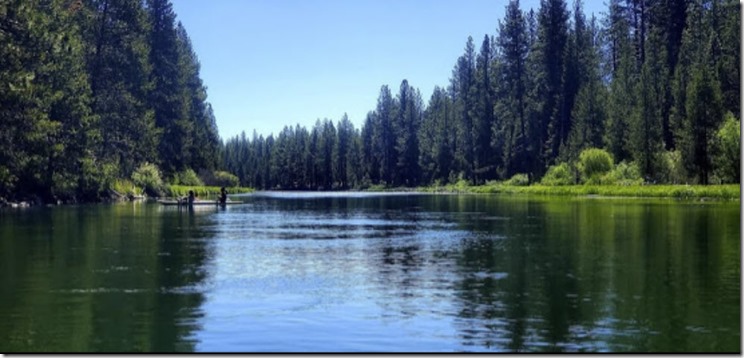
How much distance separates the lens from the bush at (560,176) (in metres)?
110

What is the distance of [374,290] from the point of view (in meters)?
21.5

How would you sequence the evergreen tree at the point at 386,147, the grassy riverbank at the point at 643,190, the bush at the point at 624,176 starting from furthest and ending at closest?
the evergreen tree at the point at 386,147 → the bush at the point at 624,176 → the grassy riverbank at the point at 643,190

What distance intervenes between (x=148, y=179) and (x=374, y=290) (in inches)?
2986

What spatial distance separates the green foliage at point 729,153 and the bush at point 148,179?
185 feet

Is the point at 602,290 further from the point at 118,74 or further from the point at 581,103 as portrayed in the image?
the point at 581,103

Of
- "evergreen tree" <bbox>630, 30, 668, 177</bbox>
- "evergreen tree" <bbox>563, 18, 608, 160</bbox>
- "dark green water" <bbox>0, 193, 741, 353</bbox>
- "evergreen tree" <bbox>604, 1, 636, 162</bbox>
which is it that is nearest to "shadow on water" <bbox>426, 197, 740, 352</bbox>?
"dark green water" <bbox>0, 193, 741, 353</bbox>

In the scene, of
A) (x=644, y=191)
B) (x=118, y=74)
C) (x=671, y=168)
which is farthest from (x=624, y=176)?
(x=118, y=74)

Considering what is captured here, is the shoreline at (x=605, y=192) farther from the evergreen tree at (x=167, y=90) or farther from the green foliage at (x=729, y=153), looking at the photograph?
the evergreen tree at (x=167, y=90)

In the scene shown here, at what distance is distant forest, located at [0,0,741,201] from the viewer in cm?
6356

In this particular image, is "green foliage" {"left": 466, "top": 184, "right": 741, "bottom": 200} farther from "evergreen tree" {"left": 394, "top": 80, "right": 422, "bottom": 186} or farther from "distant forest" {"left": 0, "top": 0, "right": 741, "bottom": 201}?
"evergreen tree" {"left": 394, "top": 80, "right": 422, "bottom": 186}

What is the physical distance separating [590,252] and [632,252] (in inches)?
55.3

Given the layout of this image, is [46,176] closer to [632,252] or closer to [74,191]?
[74,191]

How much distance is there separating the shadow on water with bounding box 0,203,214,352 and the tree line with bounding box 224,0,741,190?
2155 inches

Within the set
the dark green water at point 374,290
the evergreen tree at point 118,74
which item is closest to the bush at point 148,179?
the evergreen tree at point 118,74
